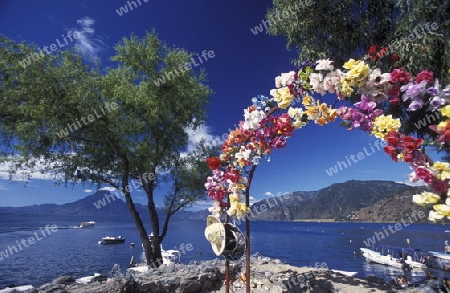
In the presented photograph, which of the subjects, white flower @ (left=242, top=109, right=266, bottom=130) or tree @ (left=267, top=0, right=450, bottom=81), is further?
tree @ (left=267, top=0, right=450, bottom=81)

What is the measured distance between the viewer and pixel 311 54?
11438 mm

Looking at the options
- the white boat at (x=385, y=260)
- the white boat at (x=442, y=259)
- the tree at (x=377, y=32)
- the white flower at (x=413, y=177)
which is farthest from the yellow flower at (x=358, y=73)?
the white boat at (x=385, y=260)

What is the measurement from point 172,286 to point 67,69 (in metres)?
10.3

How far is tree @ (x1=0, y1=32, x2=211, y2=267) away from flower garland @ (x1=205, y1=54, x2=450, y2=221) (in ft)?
29.8

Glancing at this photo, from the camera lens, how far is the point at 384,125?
3.04 m

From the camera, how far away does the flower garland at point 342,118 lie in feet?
8.06

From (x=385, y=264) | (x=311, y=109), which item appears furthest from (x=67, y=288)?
(x=385, y=264)

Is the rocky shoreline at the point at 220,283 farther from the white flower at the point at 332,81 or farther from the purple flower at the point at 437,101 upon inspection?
the purple flower at the point at 437,101

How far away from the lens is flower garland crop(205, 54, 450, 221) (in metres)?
2.46

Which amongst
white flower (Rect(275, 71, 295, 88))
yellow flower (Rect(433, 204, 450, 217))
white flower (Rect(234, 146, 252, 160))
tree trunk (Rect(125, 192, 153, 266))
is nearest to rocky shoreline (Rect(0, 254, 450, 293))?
tree trunk (Rect(125, 192, 153, 266))

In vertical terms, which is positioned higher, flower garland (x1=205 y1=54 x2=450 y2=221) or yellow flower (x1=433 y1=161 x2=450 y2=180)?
flower garland (x1=205 y1=54 x2=450 y2=221)

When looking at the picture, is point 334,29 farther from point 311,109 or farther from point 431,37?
point 311,109

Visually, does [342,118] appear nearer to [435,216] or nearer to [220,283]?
[435,216]

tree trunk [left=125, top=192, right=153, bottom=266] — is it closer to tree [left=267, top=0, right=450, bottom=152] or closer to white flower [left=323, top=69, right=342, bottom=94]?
tree [left=267, top=0, right=450, bottom=152]
